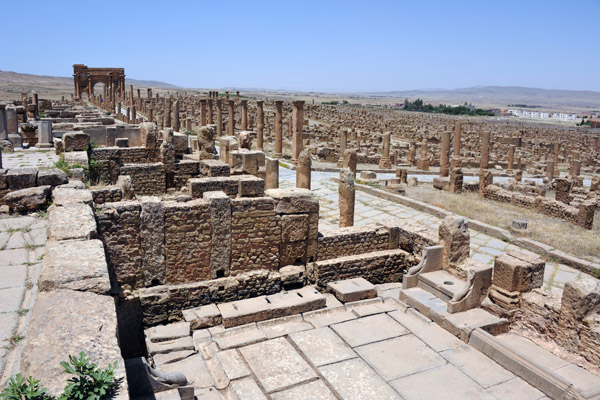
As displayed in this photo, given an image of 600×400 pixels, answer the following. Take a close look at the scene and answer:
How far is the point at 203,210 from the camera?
7391 millimetres

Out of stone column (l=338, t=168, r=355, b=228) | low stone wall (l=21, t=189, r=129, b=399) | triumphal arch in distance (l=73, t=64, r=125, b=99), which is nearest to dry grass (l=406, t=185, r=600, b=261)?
stone column (l=338, t=168, r=355, b=228)

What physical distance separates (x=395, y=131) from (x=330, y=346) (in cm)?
4451

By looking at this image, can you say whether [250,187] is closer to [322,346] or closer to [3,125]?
[322,346]

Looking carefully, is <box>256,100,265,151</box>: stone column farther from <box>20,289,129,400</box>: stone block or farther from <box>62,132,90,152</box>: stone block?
<box>20,289,129,400</box>: stone block

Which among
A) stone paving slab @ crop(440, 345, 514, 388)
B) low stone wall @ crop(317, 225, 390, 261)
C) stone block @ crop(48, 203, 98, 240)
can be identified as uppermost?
stone block @ crop(48, 203, 98, 240)

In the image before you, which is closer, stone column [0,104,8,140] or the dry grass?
the dry grass

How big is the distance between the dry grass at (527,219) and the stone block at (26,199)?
35.9 ft

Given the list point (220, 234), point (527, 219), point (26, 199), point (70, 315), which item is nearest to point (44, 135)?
point (26, 199)

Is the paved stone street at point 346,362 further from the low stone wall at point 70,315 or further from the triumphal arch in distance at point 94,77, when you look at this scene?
the triumphal arch in distance at point 94,77

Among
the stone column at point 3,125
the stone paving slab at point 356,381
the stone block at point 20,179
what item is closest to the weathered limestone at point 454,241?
the stone paving slab at point 356,381

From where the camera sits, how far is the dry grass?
1137cm

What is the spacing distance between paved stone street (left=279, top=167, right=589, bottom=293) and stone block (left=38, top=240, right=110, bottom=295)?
733cm

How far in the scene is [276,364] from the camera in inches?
233

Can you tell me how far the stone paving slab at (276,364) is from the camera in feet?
18.2
